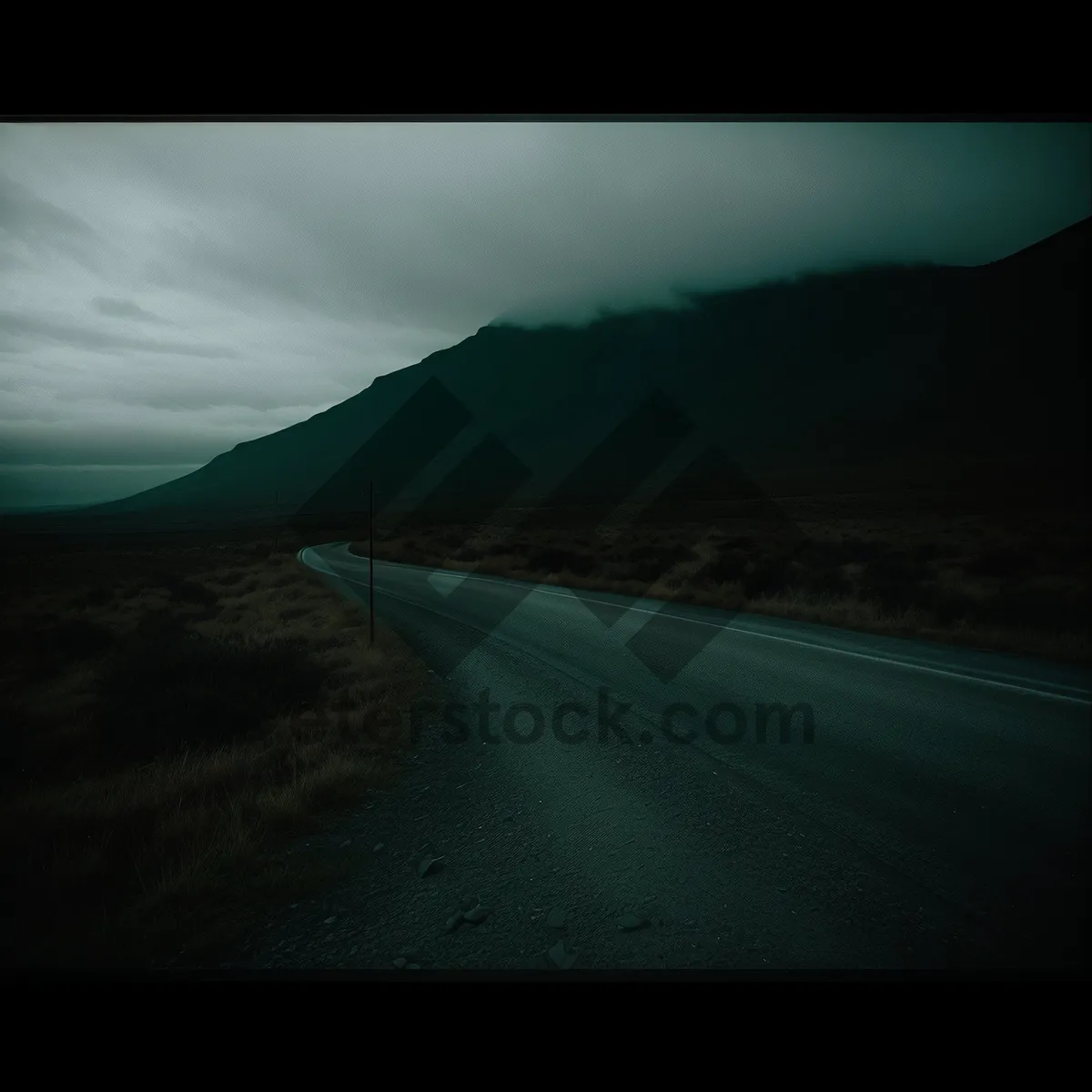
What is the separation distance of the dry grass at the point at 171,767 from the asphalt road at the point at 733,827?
0.52m

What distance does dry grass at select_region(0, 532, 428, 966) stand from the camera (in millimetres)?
2861

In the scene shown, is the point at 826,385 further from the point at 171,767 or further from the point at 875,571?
the point at 171,767

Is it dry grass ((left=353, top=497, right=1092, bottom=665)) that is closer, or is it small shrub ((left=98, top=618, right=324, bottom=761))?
small shrub ((left=98, top=618, right=324, bottom=761))

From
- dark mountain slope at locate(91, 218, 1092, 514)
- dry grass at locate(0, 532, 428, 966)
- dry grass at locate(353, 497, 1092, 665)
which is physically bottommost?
dry grass at locate(0, 532, 428, 966)

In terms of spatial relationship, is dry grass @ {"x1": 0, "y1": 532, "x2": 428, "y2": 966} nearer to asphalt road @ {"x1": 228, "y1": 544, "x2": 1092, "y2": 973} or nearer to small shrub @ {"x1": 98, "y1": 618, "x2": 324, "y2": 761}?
small shrub @ {"x1": 98, "y1": 618, "x2": 324, "y2": 761}

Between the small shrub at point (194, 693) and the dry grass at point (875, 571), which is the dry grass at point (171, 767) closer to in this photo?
the small shrub at point (194, 693)

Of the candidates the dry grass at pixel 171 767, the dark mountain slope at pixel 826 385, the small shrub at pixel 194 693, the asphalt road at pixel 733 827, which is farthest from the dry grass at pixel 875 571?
the dark mountain slope at pixel 826 385

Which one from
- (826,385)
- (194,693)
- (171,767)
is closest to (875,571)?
(194,693)

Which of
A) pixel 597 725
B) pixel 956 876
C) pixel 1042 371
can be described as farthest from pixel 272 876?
pixel 1042 371

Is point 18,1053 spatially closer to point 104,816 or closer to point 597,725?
point 104,816

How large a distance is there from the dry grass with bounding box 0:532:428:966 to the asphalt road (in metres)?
0.52

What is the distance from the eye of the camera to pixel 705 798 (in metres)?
3.87

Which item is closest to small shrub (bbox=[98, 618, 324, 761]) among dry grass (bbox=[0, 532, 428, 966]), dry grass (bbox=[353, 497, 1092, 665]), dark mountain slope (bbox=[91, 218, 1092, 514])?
dry grass (bbox=[0, 532, 428, 966])

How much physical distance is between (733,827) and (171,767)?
4557 millimetres
